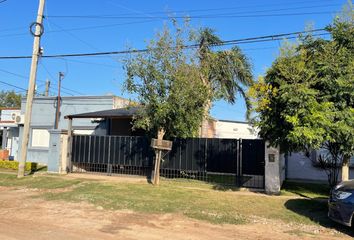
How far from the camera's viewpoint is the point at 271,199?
1306 cm

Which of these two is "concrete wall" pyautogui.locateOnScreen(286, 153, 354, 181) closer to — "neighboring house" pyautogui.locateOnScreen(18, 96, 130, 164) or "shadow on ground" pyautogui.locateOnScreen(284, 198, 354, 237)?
"shadow on ground" pyautogui.locateOnScreen(284, 198, 354, 237)

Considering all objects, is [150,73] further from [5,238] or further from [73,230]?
[5,238]

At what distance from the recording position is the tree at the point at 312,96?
35.7ft

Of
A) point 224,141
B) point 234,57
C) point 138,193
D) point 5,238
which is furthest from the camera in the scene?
point 234,57

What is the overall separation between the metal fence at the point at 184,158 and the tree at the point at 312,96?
10.6ft

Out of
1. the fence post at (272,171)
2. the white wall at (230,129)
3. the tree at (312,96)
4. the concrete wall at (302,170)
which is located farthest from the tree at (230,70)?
the white wall at (230,129)

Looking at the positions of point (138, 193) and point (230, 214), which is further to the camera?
point (138, 193)

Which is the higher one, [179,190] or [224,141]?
[224,141]

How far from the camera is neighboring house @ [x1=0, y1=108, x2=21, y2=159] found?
31.5 m

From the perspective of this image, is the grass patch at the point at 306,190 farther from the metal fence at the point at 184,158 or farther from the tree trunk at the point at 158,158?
the tree trunk at the point at 158,158

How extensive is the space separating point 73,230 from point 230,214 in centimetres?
423

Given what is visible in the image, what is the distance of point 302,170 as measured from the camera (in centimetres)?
2034

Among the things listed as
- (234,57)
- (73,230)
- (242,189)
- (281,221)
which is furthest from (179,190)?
(234,57)

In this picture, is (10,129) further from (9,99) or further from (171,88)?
(9,99)
